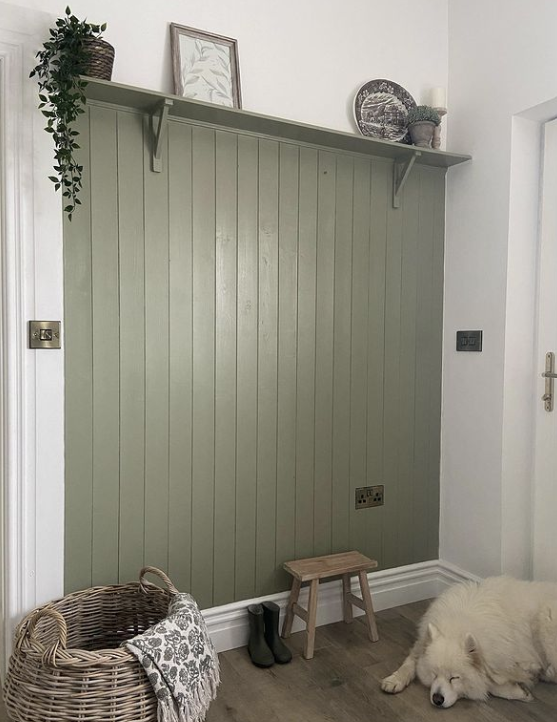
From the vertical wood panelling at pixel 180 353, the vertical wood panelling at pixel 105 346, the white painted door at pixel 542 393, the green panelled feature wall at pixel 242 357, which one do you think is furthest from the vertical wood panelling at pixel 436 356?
the vertical wood panelling at pixel 105 346

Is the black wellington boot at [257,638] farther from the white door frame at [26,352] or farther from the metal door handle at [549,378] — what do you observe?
the metal door handle at [549,378]

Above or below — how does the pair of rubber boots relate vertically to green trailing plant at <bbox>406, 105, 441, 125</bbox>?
below

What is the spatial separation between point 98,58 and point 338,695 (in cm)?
224

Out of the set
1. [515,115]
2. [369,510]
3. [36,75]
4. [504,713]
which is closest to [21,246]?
[36,75]

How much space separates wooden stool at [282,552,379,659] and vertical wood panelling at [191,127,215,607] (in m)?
0.33

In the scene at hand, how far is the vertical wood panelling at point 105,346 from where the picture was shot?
213 centimetres

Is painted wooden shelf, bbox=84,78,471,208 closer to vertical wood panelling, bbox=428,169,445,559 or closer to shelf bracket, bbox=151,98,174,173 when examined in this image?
shelf bracket, bbox=151,98,174,173

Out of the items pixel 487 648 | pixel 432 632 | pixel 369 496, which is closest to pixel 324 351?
pixel 369 496

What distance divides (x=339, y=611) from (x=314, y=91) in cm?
217

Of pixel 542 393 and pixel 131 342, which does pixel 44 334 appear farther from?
pixel 542 393

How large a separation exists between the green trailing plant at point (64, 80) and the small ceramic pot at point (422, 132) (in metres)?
1.34

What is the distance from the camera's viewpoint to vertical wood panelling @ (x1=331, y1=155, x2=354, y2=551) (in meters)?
2.62

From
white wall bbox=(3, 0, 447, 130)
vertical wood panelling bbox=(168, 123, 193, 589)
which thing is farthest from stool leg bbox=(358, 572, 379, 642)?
white wall bbox=(3, 0, 447, 130)

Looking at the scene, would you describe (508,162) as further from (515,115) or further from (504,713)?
(504,713)
